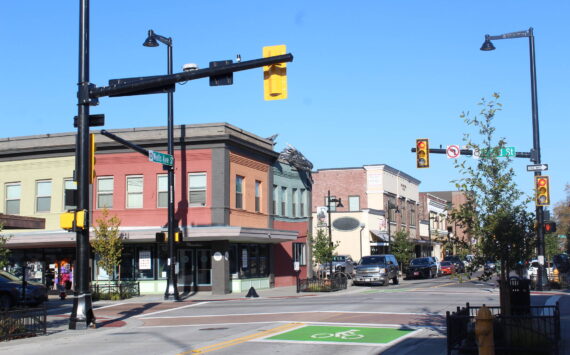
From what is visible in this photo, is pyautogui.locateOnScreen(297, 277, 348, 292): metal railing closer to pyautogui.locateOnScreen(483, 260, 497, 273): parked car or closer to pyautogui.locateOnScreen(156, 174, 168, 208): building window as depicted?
pyautogui.locateOnScreen(156, 174, 168, 208): building window

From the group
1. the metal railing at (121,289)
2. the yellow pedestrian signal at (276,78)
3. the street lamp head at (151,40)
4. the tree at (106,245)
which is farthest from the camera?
the tree at (106,245)

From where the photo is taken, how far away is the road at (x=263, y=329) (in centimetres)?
1344

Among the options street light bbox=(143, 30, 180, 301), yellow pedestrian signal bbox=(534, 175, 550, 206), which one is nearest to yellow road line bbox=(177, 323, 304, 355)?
street light bbox=(143, 30, 180, 301)

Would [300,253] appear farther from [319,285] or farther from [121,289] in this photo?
[121,289]

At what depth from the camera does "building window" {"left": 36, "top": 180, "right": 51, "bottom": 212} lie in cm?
3638

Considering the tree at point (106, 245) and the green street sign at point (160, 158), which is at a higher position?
the green street sign at point (160, 158)

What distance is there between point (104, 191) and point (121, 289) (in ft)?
22.0

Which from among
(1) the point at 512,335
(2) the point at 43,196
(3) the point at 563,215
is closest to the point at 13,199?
(2) the point at 43,196

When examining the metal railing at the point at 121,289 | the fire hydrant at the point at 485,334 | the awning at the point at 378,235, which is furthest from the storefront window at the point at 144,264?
the awning at the point at 378,235

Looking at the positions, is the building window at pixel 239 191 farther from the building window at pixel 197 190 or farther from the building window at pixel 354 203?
the building window at pixel 354 203

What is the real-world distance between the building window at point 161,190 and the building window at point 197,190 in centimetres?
140

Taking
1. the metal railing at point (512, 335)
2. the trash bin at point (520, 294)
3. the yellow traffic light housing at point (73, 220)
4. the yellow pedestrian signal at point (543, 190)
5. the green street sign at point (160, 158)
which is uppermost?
the green street sign at point (160, 158)

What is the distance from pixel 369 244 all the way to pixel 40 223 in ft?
136

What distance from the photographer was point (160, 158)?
84.8 ft
